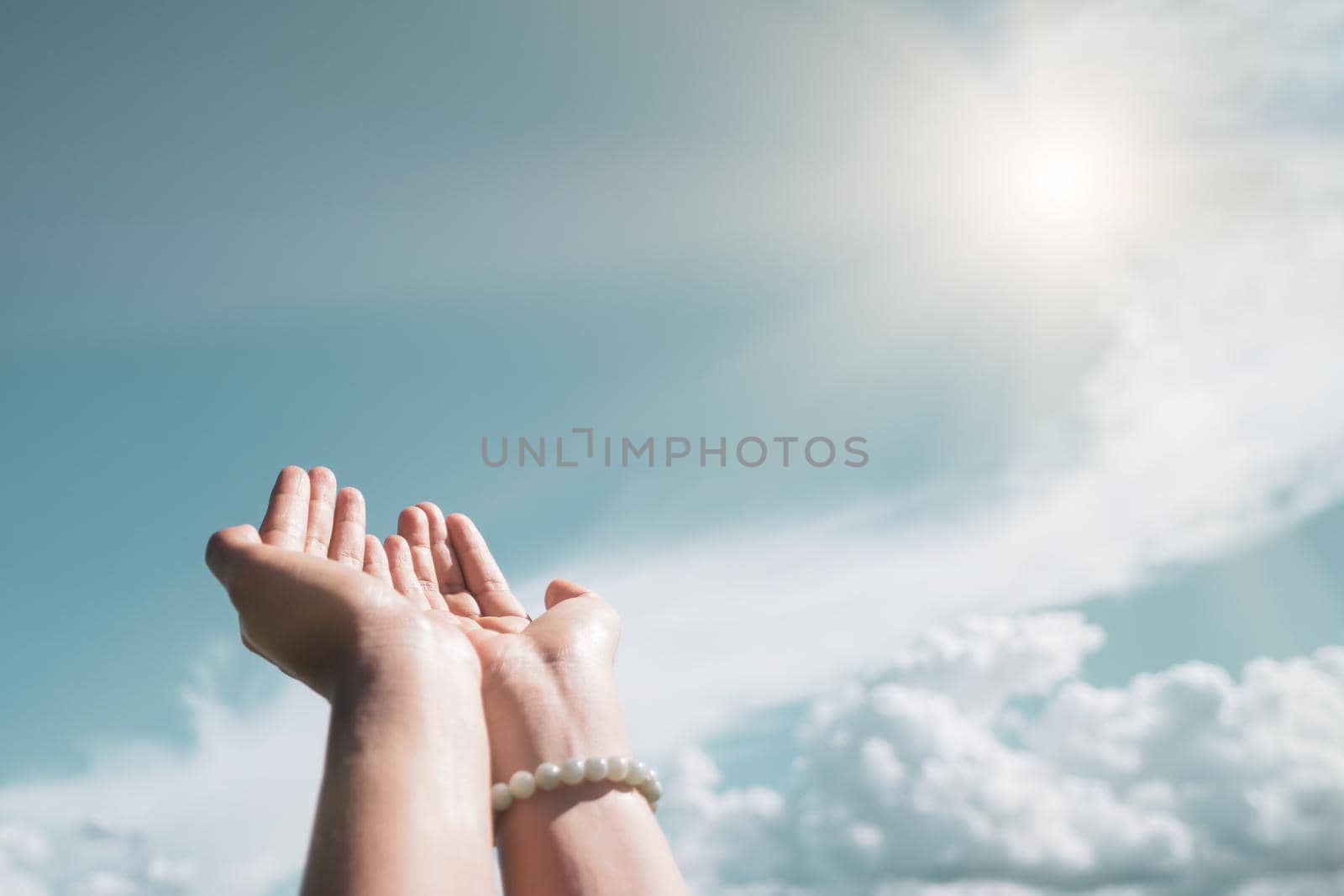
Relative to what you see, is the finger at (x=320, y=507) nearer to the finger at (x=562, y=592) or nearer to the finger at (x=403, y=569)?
the finger at (x=403, y=569)

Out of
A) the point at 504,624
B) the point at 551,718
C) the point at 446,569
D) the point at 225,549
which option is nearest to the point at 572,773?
the point at 551,718

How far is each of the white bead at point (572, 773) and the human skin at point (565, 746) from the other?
33 mm

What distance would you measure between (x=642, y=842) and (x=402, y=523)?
130 inches

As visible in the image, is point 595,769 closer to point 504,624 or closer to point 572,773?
point 572,773

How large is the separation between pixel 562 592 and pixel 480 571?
35.5 inches

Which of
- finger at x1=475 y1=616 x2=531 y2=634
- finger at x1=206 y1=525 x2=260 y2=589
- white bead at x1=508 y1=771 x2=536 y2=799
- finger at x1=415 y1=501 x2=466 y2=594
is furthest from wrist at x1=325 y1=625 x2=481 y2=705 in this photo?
finger at x1=415 y1=501 x2=466 y2=594

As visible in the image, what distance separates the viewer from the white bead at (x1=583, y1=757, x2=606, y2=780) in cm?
308

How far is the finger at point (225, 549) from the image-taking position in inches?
146

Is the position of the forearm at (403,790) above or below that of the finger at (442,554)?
below

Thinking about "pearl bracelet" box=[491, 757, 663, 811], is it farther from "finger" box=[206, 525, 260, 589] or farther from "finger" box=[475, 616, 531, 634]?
"finger" box=[206, 525, 260, 589]

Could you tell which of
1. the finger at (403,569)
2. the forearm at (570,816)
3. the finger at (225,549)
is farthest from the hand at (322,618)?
the finger at (403,569)

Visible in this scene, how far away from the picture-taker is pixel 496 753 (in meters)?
3.22

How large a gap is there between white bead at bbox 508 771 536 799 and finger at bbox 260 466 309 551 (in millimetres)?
1814

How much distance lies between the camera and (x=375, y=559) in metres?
4.95
